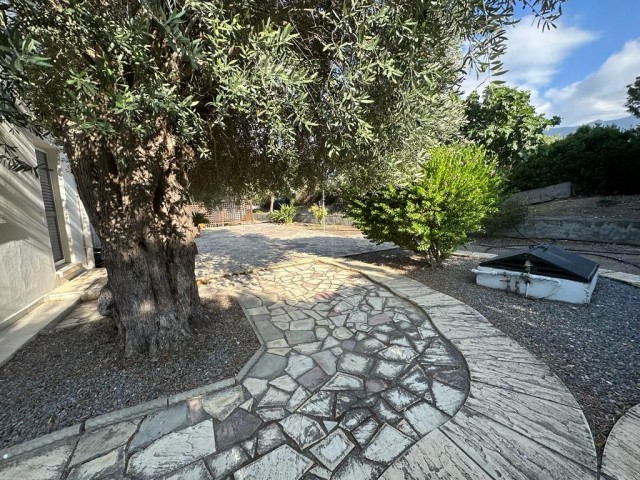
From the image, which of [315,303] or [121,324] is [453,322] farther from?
[121,324]

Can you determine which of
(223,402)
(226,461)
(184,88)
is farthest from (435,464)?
(184,88)

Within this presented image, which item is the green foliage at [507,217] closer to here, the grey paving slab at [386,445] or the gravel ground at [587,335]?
the gravel ground at [587,335]

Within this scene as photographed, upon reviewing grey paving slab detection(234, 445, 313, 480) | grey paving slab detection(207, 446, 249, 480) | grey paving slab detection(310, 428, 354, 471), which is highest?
grey paving slab detection(207, 446, 249, 480)

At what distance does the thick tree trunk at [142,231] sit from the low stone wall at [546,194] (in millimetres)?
10940

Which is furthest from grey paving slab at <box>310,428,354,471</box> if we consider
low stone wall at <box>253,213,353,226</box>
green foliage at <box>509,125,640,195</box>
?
green foliage at <box>509,125,640,195</box>

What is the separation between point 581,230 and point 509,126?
4.54 m

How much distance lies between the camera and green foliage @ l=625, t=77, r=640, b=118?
9.27 m

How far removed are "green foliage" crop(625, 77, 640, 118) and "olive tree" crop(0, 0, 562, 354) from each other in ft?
38.6

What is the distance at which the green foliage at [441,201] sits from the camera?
4.48 meters

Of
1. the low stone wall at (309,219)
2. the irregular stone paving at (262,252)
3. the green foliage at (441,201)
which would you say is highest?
the green foliage at (441,201)

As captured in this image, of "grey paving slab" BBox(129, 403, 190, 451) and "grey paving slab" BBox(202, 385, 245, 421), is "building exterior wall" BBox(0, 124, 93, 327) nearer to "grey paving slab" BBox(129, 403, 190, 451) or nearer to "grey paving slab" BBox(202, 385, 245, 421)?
"grey paving slab" BBox(129, 403, 190, 451)

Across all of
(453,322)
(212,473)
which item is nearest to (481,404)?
(453,322)

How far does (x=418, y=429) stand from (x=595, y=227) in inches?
360

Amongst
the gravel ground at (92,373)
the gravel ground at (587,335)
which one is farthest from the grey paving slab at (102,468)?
the gravel ground at (587,335)
